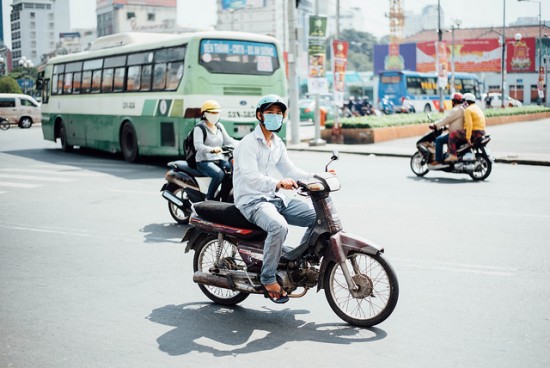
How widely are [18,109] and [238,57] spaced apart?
79.4ft

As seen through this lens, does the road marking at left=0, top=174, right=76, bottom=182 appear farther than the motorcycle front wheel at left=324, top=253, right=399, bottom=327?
Yes

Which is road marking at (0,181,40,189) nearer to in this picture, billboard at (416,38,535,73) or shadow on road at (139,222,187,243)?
shadow on road at (139,222,187,243)

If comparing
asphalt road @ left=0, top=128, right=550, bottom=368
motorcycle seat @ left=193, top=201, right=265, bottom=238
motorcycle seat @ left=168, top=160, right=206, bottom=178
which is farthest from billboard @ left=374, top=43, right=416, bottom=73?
motorcycle seat @ left=193, top=201, right=265, bottom=238

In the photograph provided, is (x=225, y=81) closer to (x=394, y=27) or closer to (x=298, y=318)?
(x=298, y=318)

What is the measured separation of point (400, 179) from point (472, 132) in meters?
1.72

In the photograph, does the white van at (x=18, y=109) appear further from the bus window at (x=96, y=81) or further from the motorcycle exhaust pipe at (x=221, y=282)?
the motorcycle exhaust pipe at (x=221, y=282)

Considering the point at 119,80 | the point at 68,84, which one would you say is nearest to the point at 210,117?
the point at 119,80

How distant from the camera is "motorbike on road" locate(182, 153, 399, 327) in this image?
5.39 meters

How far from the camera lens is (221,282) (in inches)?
233

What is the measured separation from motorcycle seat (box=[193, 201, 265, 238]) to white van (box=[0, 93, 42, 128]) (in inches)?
1370

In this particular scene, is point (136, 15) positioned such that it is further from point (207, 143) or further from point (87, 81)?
point (207, 143)

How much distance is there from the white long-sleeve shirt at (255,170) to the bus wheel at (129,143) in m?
13.7

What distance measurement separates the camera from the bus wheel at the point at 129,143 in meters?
19.2

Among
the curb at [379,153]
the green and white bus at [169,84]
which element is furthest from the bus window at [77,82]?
the curb at [379,153]
